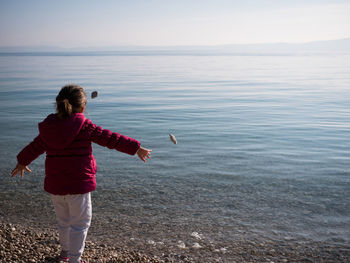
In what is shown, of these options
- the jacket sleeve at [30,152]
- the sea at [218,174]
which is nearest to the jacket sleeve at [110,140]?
the jacket sleeve at [30,152]

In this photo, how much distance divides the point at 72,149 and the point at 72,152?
0.10 feet

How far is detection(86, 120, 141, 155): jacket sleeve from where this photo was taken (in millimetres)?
3820

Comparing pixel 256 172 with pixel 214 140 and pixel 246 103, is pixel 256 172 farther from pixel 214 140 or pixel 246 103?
pixel 246 103

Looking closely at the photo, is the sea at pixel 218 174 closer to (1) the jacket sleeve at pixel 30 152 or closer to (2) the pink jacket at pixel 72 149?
(2) the pink jacket at pixel 72 149

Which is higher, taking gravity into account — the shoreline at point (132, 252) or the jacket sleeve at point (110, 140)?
the jacket sleeve at point (110, 140)

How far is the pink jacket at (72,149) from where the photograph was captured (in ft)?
12.3

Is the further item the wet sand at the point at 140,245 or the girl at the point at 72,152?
the wet sand at the point at 140,245

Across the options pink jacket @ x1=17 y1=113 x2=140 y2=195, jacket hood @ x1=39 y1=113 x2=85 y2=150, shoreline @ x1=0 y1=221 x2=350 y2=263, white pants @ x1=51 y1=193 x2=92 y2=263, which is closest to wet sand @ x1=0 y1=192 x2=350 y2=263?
shoreline @ x1=0 y1=221 x2=350 y2=263

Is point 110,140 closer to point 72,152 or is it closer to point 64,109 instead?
point 72,152

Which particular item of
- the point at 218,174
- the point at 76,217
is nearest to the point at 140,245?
the point at 76,217

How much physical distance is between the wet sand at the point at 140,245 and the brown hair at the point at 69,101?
1.77m

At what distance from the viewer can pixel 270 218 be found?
6312 millimetres

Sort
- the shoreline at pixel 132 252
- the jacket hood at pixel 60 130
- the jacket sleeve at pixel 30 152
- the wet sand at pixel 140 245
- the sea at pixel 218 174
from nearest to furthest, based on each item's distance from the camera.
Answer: the jacket hood at pixel 60 130, the jacket sleeve at pixel 30 152, the shoreline at pixel 132 252, the wet sand at pixel 140 245, the sea at pixel 218 174

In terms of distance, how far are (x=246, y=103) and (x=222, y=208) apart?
1624cm
